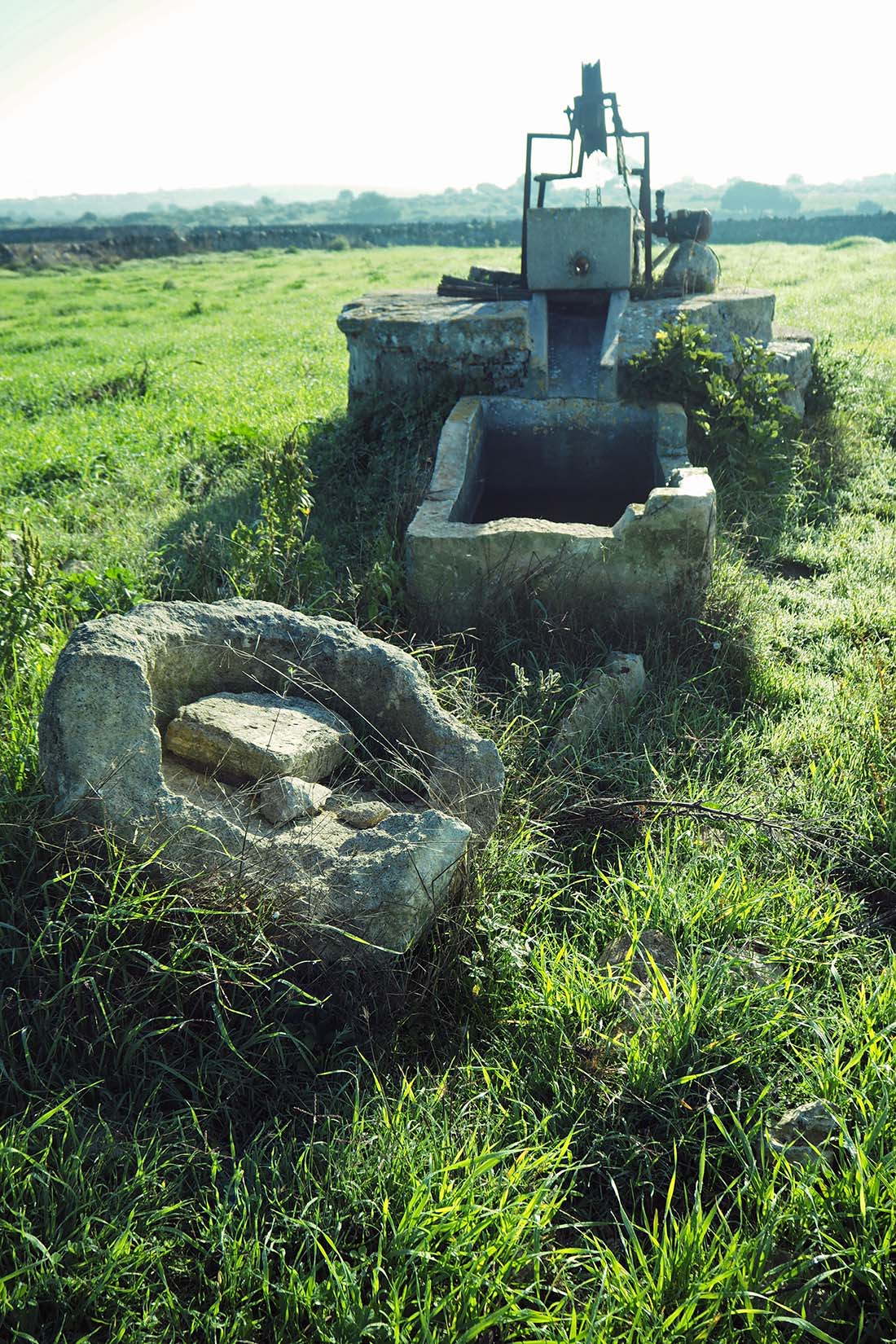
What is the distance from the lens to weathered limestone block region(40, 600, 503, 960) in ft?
8.73

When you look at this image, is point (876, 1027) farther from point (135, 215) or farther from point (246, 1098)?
point (135, 215)

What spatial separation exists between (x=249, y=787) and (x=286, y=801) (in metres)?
0.20

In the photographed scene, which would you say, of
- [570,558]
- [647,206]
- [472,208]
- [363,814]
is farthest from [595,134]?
[472,208]

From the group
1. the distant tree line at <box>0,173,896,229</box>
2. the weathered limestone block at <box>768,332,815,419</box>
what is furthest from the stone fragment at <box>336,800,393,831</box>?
the distant tree line at <box>0,173,896,229</box>

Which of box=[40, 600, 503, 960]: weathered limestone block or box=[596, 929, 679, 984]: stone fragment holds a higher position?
box=[40, 600, 503, 960]: weathered limestone block

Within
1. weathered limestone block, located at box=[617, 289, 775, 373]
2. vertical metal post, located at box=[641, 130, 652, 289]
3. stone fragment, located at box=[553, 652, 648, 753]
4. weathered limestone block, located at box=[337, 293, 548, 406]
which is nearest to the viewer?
stone fragment, located at box=[553, 652, 648, 753]

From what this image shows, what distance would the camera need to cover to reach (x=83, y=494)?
713cm

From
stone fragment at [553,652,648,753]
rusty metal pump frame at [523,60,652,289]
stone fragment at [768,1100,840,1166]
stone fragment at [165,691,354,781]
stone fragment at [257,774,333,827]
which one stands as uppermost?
rusty metal pump frame at [523,60,652,289]

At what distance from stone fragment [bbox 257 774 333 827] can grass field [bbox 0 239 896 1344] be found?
392 millimetres

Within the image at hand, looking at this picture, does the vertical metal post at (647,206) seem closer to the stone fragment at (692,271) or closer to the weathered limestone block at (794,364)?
the stone fragment at (692,271)

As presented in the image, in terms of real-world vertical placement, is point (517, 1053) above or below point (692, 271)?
below

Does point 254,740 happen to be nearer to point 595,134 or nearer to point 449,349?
point 449,349

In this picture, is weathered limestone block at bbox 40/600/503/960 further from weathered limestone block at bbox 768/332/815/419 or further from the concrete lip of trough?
weathered limestone block at bbox 768/332/815/419

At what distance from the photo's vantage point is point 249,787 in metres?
3.06
